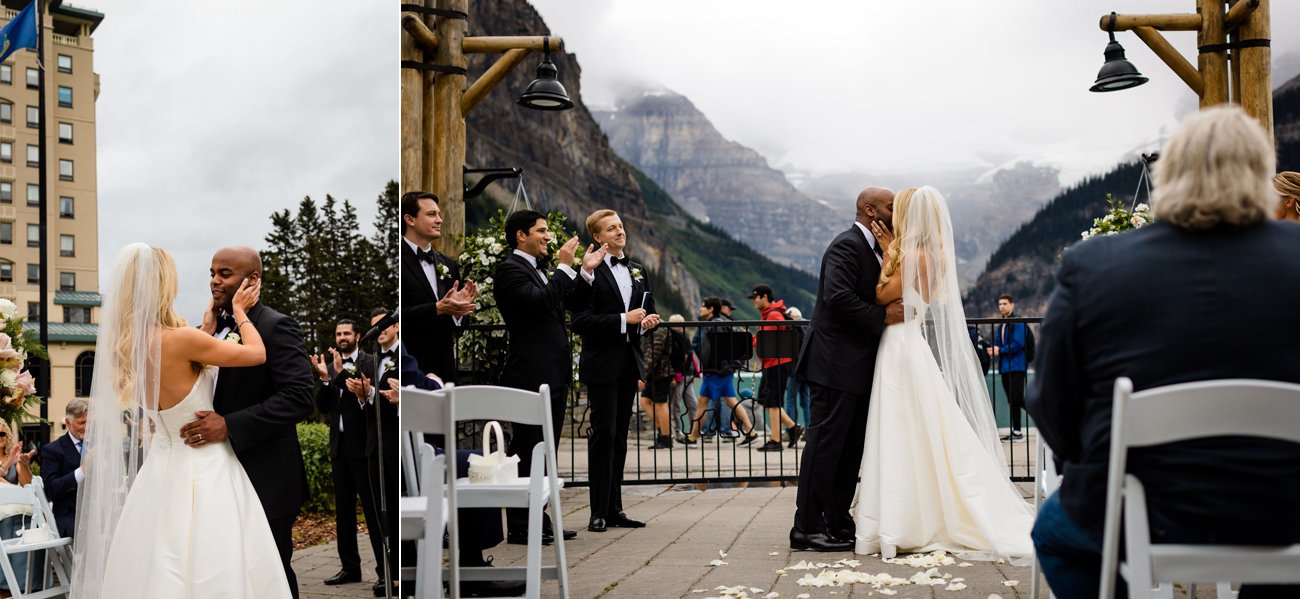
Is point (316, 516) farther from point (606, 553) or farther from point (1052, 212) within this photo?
point (1052, 212)

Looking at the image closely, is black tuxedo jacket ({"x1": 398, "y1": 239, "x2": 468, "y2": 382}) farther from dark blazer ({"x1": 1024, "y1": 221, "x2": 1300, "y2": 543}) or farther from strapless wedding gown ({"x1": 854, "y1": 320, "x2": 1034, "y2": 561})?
dark blazer ({"x1": 1024, "y1": 221, "x2": 1300, "y2": 543})

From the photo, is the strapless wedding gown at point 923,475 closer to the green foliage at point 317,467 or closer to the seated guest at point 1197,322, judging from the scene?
the seated guest at point 1197,322

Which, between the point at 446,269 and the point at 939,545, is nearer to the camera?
the point at 939,545

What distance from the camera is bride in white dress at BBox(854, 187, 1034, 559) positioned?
4727 millimetres

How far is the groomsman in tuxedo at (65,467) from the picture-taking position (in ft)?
16.2

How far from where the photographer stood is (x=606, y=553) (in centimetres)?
493

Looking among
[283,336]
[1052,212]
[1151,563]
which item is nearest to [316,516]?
[283,336]

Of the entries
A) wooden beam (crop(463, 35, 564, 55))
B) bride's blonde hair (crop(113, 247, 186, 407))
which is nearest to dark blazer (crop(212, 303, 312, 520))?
bride's blonde hair (crop(113, 247, 186, 407))

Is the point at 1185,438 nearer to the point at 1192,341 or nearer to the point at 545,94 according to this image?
the point at 1192,341

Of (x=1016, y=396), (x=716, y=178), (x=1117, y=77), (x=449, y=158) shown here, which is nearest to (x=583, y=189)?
(x=716, y=178)

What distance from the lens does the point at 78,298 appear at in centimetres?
464

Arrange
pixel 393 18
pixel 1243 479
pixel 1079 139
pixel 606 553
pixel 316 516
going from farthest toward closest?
pixel 1079 139 < pixel 316 516 < pixel 606 553 < pixel 393 18 < pixel 1243 479

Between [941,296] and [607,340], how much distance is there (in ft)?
5.34

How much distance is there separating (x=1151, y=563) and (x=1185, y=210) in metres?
0.67
